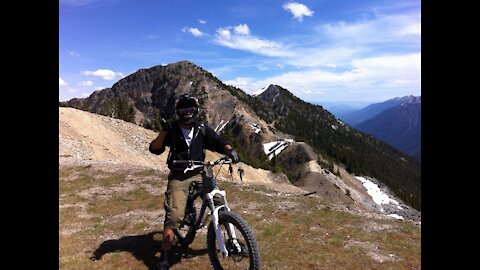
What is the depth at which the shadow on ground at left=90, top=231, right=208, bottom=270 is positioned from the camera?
10906mm

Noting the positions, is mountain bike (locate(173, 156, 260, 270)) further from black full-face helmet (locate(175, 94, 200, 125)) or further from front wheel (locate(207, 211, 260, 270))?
black full-face helmet (locate(175, 94, 200, 125))

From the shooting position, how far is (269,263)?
10852mm

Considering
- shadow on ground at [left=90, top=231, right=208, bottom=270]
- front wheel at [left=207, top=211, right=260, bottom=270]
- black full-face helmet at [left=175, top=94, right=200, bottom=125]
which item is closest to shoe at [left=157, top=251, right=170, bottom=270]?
shadow on ground at [left=90, top=231, right=208, bottom=270]

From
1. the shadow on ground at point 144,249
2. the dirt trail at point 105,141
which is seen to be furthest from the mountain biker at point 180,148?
the dirt trail at point 105,141

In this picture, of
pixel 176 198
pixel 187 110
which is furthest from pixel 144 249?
pixel 187 110

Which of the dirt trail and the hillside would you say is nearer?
the hillside

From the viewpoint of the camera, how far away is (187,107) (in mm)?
9578

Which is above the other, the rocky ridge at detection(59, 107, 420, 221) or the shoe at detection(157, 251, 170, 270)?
the rocky ridge at detection(59, 107, 420, 221)

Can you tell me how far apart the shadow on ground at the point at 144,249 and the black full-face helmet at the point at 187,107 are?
420 centimetres

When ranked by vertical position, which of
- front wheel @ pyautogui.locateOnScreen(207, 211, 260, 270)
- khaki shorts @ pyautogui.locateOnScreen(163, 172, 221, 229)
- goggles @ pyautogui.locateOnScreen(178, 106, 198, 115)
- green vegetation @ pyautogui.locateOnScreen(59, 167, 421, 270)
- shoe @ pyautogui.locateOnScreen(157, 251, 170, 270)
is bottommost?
green vegetation @ pyautogui.locateOnScreen(59, 167, 421, 270)

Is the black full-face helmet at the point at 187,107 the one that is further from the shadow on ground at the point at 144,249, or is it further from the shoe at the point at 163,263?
the shadow on ground at the point at 144,249

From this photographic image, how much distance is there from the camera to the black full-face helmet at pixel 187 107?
375 inches
